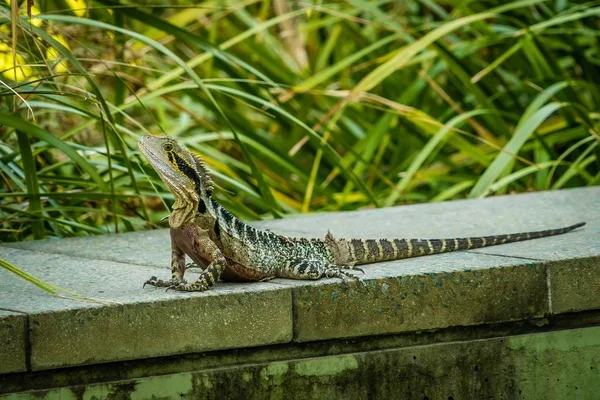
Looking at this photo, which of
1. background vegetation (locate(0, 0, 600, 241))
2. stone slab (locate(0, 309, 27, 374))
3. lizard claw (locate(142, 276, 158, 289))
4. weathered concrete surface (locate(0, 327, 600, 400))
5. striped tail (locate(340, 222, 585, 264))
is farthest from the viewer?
background vegetation (locate(0, 0, 600, 241))

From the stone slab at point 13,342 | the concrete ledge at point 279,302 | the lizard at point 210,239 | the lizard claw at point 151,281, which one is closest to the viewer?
the stone slab at point 13,342

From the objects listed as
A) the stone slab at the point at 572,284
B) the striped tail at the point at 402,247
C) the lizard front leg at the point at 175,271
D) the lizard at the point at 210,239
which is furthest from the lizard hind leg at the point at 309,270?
the stone slab at the point at 572,284

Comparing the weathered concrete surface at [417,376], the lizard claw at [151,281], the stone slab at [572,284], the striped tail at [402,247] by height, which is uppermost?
the striped tail at [402,247]

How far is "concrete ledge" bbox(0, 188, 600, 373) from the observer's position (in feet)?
11.2

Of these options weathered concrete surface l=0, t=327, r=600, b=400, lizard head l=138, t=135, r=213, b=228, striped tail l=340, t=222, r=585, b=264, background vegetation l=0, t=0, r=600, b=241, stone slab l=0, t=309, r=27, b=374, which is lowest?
weathered concrete surface l=0, t=327, r=600, b=400

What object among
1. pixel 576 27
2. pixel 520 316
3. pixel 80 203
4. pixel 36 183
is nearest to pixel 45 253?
pixel 36 183

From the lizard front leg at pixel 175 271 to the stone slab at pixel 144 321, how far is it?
53 millimetres

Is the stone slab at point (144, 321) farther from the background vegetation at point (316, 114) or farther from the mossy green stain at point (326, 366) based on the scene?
the background vegetation at point (316, 114)

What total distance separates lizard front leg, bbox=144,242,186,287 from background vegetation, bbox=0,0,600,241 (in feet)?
2.71

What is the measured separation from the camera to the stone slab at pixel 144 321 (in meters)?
3.37

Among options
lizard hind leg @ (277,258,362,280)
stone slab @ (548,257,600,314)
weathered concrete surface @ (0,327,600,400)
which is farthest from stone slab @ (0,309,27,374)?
stone slab @ (548,257,600,314)

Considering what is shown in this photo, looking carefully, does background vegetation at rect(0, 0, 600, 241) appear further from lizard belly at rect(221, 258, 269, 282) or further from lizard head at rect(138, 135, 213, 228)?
lizard belly at rect(221, 258, 269, 282)

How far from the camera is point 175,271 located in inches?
156

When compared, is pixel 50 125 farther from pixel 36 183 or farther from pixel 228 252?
pixel 228 252
